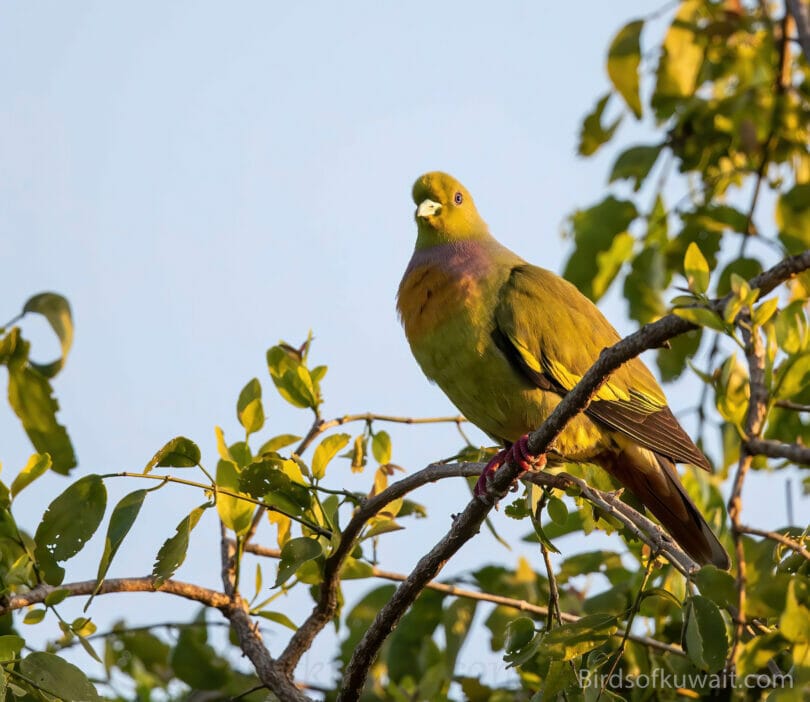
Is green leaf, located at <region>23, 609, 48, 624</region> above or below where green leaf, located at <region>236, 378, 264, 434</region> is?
below

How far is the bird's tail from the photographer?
148 inches

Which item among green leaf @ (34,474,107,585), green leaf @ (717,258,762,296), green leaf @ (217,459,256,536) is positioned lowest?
green leaf @ (34,474,107,585)

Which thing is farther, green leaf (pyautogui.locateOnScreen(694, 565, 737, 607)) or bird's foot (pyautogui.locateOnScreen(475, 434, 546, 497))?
bird's foot (pyautogui.locateOnScreen(475, 434, 546, 497))

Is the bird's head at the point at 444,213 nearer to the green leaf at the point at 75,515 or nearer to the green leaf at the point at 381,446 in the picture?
the green leaf at the point at 381,446

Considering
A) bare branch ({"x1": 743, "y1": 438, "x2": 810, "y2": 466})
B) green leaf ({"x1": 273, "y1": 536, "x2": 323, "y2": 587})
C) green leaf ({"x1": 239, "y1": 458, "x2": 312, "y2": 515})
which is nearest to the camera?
bare branch ({"x1": 743, "y1": 438, "x2": 810, "y2": 466})

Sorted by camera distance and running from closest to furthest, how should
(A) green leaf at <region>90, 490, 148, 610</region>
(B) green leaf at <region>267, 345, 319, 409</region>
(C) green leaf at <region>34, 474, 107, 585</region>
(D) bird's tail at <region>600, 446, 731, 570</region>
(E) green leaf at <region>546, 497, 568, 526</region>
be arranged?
(A) green leaf at <region>90, 490, 148, 610</region> < (C) green leaf at <region>34, 474, 107, 585</region> < (E) green leaf at <region>546, 497, 568, 526</region> < (B) green leaf at <region>267, 345, 319, 409</region> < (D) bird's tail at <region>600, 446, 731, 570</region>

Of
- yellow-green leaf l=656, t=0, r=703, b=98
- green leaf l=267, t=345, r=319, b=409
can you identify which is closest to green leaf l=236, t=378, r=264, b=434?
green leaf l=267, t=345, r=319, b=409

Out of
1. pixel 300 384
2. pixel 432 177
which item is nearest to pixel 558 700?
pixel 300 384

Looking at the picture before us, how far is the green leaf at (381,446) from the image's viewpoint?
3.45 m

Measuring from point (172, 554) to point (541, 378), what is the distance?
1.59 metres

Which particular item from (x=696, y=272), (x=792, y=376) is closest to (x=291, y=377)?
(x=696, y=272)

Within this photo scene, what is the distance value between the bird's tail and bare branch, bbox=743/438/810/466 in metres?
1.91

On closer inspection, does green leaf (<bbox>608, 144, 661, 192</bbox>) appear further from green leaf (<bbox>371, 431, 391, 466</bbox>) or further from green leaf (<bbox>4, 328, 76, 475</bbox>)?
green leaf (<bbox>4, 328, 76, 475</bbox>)

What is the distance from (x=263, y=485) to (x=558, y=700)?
0.89 m
